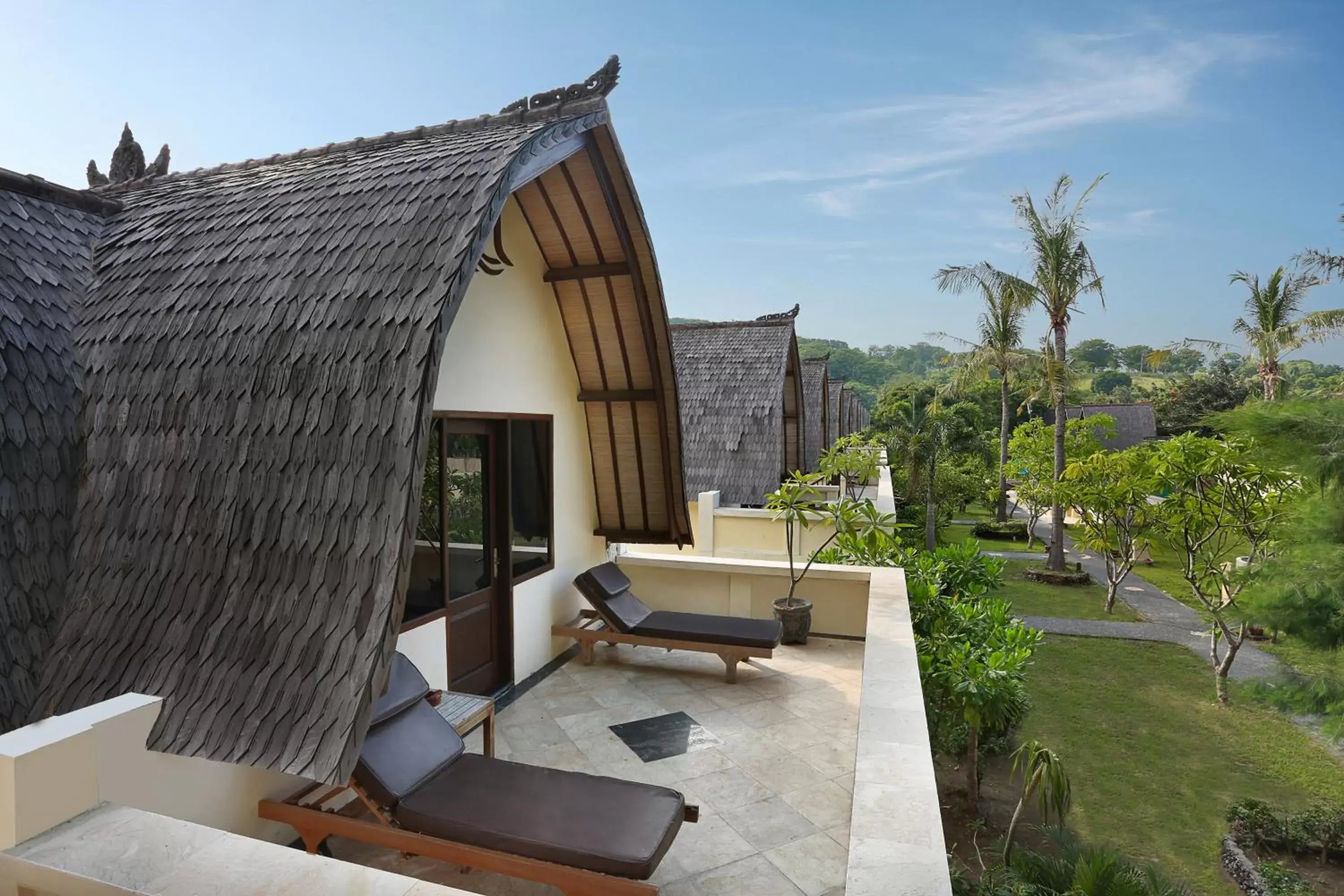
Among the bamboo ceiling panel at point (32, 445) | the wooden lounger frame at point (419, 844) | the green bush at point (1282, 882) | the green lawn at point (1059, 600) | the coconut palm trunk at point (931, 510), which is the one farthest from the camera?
the coconut palm trunk at point (931, 510)

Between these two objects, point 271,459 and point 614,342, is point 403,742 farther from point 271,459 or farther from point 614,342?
point 614,342

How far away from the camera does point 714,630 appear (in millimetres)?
6703

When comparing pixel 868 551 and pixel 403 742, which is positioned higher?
pixel 868 551

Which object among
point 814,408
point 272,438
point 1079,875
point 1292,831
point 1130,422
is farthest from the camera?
point 1130,422

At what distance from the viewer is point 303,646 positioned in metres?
3.20

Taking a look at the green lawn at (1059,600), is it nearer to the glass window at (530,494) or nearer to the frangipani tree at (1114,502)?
the frangipani tree at (1114,502)

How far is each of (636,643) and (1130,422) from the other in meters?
46.1

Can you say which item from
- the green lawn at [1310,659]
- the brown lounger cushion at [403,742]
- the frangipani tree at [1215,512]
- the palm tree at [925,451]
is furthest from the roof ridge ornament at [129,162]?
the palm tree at [925,451]

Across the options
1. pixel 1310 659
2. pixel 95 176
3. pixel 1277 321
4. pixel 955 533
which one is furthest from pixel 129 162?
pixel 1277 321

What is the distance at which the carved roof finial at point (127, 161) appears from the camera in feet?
21.1

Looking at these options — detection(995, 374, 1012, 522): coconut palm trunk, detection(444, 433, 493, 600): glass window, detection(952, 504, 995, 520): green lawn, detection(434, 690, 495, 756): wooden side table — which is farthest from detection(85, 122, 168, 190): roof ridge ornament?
detection(952, 504, 995, 520): green lawn

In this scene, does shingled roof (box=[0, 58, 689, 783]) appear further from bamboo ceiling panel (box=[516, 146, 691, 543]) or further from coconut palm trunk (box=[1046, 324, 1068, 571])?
coconut palm trunk (box=[1046, 324, 1068, 571])

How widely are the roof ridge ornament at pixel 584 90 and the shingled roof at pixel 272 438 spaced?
0.03 m

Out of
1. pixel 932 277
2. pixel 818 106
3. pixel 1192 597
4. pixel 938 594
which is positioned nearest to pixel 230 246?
pixel 938 594
